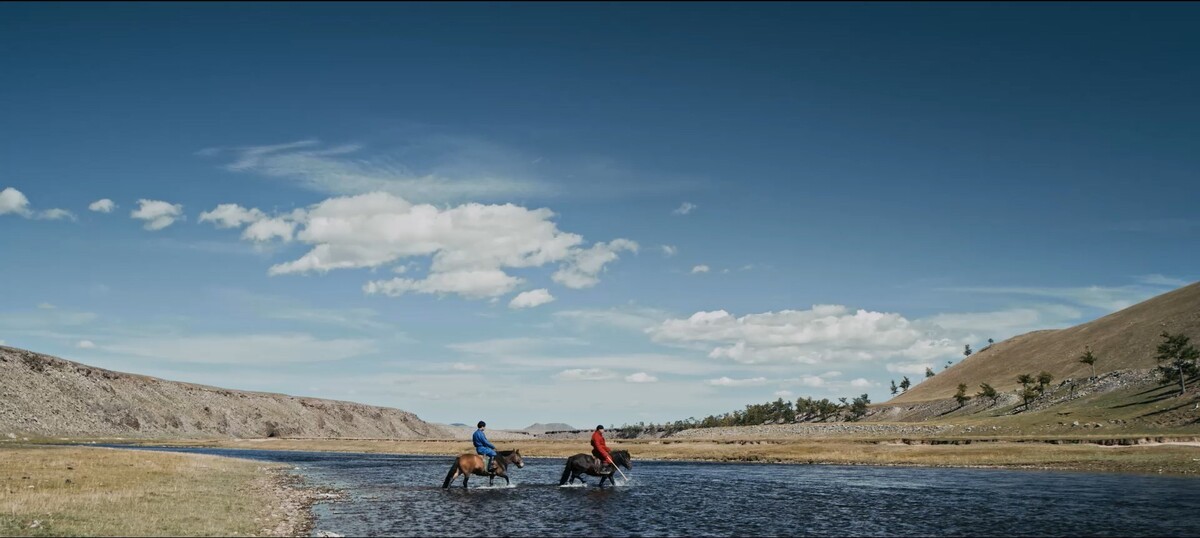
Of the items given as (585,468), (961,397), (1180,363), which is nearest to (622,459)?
(585,468)

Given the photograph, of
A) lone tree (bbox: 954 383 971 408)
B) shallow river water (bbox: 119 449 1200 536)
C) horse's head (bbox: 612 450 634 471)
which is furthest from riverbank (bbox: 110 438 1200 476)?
lone tree (bbox: 954 383 971 408)

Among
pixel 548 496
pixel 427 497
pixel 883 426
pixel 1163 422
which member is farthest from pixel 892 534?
pixel 883 426

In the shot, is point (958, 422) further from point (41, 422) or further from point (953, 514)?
point (41, 422)

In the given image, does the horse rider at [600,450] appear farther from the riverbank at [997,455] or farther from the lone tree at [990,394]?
the lone tree at [990,394]

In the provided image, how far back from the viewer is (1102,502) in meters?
32.4

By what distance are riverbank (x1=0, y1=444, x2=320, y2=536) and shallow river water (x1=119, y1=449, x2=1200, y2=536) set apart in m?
2.29

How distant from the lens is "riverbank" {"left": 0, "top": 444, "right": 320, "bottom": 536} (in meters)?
22.1

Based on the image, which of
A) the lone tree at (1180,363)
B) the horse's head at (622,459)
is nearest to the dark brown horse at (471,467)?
the horse's head at (622,459)

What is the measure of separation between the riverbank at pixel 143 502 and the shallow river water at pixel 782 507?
2.29 m

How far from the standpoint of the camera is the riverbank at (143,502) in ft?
72.5

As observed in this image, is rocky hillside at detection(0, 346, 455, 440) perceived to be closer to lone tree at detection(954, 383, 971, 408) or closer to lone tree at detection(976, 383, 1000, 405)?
lone tree at detection(954, 383, 971, 408)

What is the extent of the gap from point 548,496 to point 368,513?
10.2 metres

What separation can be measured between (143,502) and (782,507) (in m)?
25.4

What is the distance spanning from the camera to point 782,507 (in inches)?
1273
